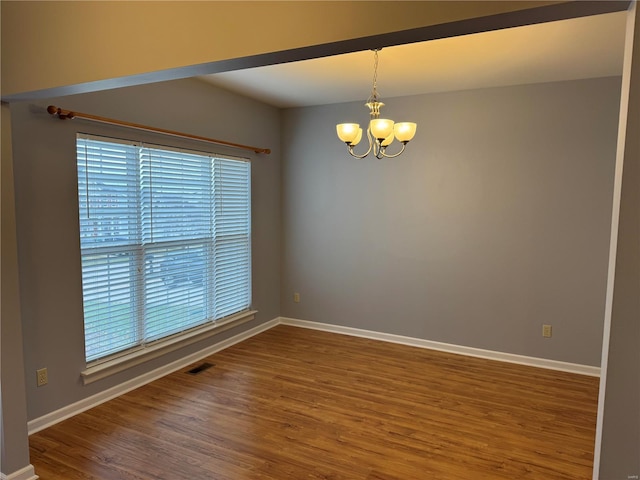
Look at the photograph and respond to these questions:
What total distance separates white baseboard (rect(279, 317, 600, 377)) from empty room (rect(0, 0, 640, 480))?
27mm

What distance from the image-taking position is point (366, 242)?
4.65 m

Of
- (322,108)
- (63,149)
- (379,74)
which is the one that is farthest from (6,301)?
(322,108)

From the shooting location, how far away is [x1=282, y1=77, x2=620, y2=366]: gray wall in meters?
3.68

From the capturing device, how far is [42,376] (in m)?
2.75

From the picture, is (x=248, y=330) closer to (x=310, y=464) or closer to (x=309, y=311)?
(x=309, y=311)

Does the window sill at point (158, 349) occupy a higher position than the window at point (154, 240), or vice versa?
the window at point (154, 240)

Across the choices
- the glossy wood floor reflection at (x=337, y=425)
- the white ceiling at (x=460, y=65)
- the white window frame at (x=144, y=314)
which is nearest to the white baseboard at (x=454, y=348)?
the glossy wood floor reflection at (x=337, y=425)

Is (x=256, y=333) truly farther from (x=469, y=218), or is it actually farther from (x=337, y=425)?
(x=469, y=218)

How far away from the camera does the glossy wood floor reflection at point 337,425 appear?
2.38 meters

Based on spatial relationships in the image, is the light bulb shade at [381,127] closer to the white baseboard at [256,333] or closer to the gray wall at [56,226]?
the gray wall at [56,226]

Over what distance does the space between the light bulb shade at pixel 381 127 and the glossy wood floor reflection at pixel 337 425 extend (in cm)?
200

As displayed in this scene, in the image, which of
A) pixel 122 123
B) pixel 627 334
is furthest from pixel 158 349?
pixel 627 334

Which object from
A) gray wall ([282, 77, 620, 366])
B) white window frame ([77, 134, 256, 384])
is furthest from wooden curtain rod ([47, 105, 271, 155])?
gray wall ([282, 77, 620, 366])

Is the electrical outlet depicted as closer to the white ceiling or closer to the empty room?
the empty room
